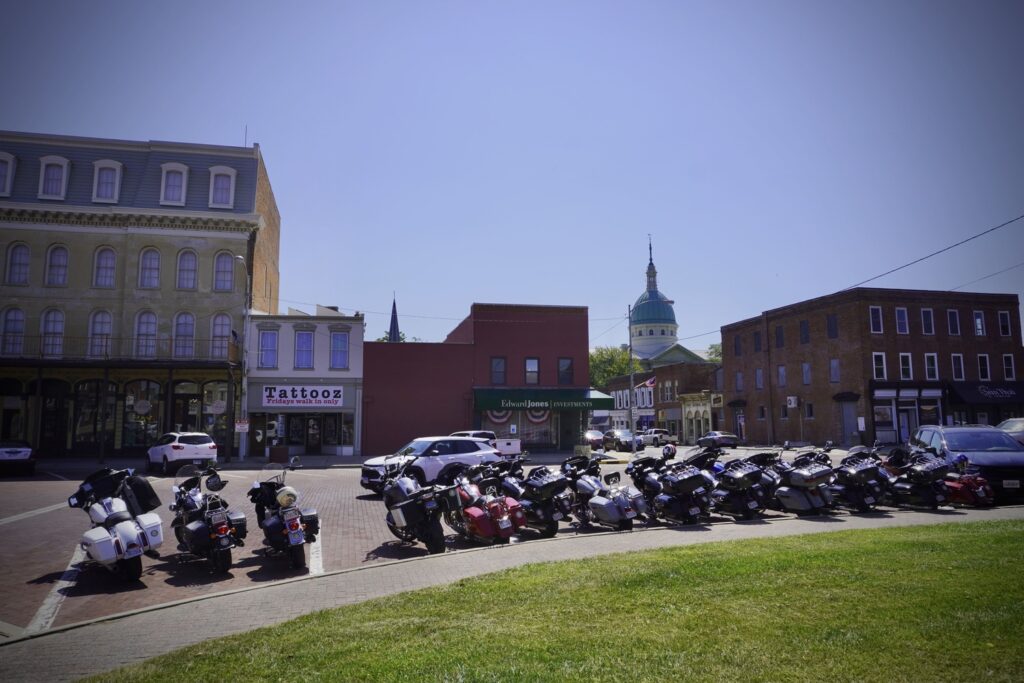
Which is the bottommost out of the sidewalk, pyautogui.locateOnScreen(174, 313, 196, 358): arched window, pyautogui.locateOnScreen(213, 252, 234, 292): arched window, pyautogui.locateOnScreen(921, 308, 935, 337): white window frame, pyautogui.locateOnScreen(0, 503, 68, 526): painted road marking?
pyautogui.locateOnScreen(0, 503, 68, 526): painted road marking

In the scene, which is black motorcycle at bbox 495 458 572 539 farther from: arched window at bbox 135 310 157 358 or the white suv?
arched window at bbox 135 310 157 358

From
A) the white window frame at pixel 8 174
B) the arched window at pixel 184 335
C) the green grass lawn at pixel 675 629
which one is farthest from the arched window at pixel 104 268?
the green grass lawn at pixel 675 629

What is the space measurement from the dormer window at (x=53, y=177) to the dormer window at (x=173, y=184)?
4.77 metres

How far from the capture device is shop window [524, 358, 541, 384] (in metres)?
39.9

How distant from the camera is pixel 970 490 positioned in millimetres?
13422

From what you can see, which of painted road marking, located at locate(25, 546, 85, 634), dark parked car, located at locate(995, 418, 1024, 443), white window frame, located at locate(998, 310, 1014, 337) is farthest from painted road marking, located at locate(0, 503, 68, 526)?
white window frame, located at locate(998, 310, 1014, 337)

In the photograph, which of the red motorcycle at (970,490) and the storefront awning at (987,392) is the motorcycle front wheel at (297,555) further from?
the storefront awning at (987,392)

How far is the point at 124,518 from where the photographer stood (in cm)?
864

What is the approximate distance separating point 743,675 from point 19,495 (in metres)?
20.7

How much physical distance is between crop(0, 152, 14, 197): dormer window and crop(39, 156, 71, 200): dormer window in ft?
4.30

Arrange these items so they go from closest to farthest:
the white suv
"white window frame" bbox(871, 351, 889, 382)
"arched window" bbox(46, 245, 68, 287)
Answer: the white suv < "arched window" bbox(46, 245, 68, 287) < "white window frame" bbox(871, 351, 889, 382)

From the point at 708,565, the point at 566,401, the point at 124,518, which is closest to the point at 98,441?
the point at 566,401

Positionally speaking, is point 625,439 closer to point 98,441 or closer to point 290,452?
point 290,452

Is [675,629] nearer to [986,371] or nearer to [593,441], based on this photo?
[593,441]
